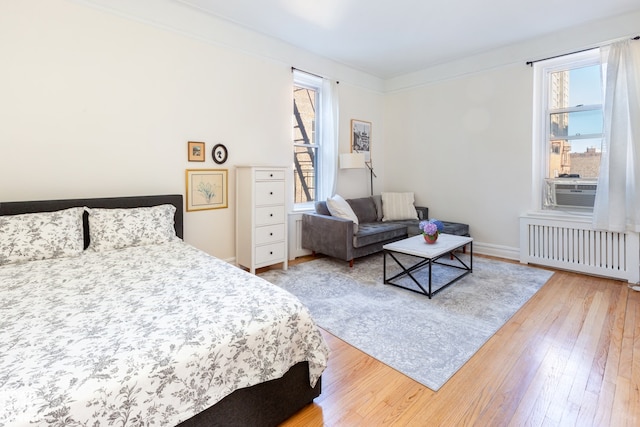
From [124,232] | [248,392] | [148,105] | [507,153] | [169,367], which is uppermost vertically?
[148,105]

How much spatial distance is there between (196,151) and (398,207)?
3011 millimetres

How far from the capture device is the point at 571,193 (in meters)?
3.94

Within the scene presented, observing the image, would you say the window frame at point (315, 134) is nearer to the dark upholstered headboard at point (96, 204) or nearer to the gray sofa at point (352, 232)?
the gray sofa at point (352, 232)

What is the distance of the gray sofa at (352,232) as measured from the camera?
12.8 ft

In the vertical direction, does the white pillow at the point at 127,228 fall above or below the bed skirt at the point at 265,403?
above

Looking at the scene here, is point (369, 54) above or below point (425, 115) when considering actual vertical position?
above

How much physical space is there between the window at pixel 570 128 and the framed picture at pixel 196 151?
4.11 metres

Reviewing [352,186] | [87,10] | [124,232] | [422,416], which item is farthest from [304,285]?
[87,10]

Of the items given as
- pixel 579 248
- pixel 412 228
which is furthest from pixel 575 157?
pixel 412 228

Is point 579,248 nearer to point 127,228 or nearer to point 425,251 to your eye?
point 425,251

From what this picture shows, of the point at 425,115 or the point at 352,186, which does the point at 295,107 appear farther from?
the point at 425,115

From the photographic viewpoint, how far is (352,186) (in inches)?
205

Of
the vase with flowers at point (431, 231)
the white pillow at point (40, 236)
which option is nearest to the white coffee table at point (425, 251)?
the vase with flowers at point (431, 231)

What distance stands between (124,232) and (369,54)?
3784 millimetres
